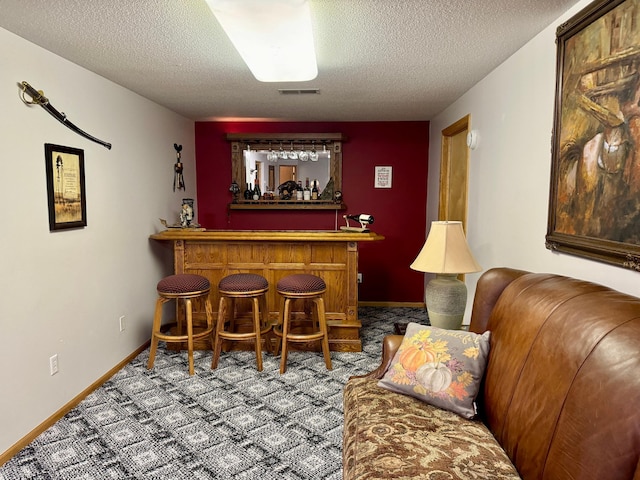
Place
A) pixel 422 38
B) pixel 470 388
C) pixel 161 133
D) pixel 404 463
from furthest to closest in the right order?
pixel 161 133, pixel 422 38, pixel 470 388, pixel 404 463

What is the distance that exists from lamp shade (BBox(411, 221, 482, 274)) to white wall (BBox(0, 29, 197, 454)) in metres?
2.24

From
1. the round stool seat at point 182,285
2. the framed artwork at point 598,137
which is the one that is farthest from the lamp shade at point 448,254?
the round stool seat at point 182,285

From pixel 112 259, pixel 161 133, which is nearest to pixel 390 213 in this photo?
pixel 161 133

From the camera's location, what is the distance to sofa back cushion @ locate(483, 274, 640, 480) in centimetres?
100

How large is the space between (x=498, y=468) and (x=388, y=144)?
4048mm

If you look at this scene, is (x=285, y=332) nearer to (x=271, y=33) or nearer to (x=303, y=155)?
(x=271, y=33)

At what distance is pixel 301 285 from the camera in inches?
120

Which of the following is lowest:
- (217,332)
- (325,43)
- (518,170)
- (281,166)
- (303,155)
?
(217,332)

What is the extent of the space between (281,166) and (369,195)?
3.71 ft

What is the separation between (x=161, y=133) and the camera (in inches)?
158

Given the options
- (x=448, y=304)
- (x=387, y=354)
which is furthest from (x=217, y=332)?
(x=448, y=304)

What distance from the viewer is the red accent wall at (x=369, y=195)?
4896 mm

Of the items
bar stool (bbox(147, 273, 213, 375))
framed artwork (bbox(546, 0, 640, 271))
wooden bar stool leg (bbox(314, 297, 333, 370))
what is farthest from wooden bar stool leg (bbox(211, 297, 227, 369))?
framed artwork (bbox(546, 0, 640, 271))

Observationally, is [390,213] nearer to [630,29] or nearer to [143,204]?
[143,204]
